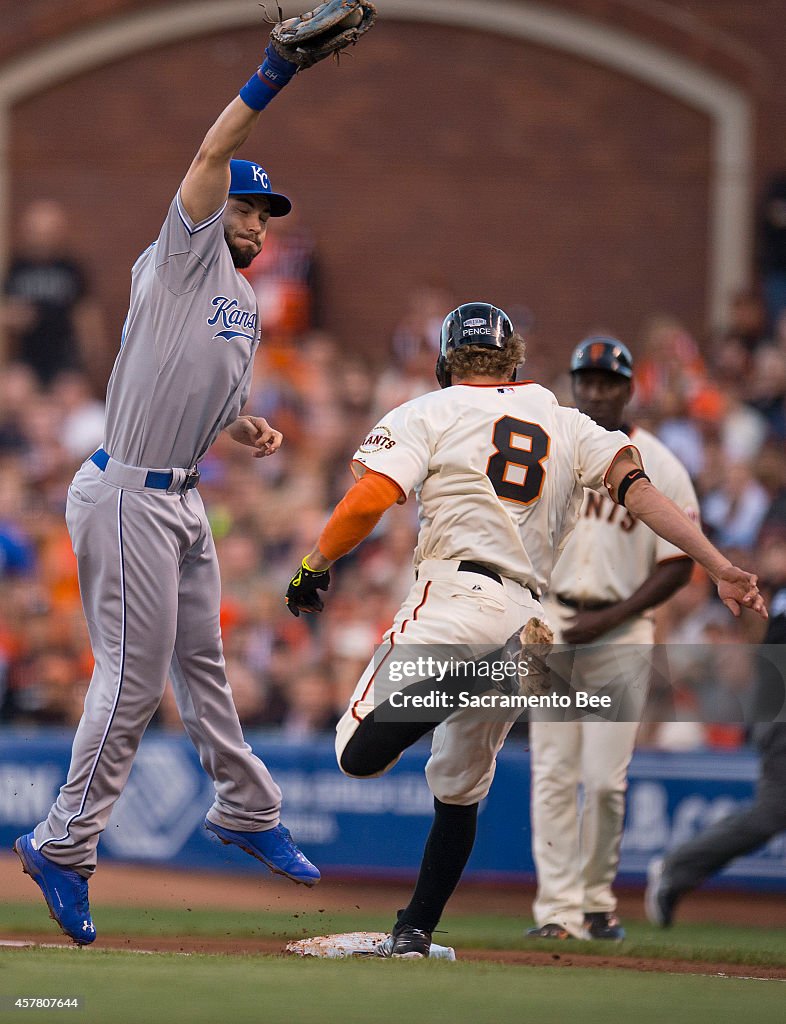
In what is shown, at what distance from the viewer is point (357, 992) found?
15.3ft

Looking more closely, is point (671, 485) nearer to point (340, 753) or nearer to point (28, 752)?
point (340, 753)

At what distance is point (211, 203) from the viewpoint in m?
4.93

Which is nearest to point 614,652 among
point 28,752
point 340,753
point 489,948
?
point 489,948

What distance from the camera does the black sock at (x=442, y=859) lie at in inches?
216

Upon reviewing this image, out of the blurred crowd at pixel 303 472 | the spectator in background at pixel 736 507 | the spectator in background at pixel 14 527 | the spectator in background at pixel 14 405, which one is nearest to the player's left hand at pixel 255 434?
the blurred crowd at pixel 303 472

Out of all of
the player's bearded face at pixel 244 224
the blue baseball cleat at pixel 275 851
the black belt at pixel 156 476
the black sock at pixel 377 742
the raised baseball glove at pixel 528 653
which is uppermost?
the player's bearded face at pixel 244 224

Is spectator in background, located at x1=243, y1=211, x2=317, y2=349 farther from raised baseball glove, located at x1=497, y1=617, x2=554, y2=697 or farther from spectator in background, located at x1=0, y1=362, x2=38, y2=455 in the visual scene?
raised baseball glove, located at x1=497, y1=617, x2=554, y2=697

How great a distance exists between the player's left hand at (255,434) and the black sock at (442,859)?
1409 mm

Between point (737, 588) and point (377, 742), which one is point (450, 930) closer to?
point (377, 742)

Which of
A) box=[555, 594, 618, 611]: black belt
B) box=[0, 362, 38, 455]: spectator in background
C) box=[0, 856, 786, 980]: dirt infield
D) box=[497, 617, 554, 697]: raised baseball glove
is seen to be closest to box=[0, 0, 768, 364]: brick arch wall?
box=[0, 362, 38, 455]: spectator in background

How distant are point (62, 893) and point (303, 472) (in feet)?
20.7

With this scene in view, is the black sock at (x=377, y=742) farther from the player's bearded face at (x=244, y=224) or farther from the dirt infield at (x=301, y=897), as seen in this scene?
the dirt infield at (x=301, y=897)

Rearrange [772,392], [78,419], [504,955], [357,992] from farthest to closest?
[78,419]
[772,392]
[504,955]
[357,992]

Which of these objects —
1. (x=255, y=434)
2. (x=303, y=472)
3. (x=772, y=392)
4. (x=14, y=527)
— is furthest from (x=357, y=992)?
(x=772, y=392)
